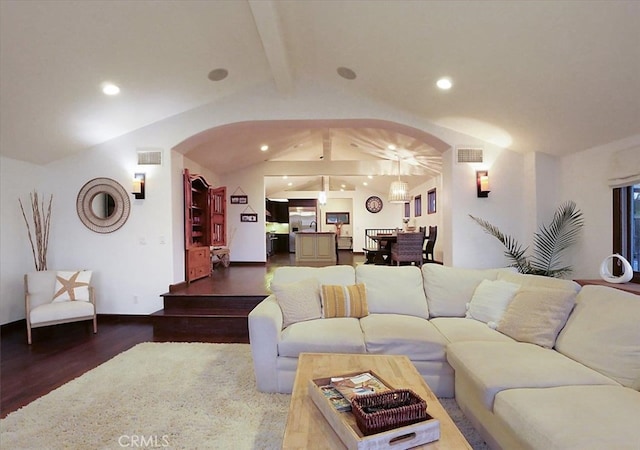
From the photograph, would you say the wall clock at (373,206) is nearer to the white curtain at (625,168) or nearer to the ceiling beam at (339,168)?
the ceiling beam at (339,168)

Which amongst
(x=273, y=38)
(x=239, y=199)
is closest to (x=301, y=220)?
(x=239, y=199)

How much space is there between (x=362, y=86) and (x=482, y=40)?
1.69 m

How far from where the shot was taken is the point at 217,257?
7.98m

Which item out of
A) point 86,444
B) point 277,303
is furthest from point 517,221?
point 86,444

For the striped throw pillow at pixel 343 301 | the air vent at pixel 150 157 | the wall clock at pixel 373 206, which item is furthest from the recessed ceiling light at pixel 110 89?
the wall clock at pixel 373 206

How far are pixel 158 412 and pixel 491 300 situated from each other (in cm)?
271

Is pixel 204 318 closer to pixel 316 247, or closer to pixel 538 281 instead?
pixel 538 281

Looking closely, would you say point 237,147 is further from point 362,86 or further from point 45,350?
point 45,350

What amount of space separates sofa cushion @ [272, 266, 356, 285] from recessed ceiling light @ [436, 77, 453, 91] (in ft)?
7.23

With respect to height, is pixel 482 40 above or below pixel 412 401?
above

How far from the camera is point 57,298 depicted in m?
4.05

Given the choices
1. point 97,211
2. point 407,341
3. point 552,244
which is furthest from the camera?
point 97,211

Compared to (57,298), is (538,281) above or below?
above

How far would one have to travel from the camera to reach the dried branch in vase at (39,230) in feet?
14.7
